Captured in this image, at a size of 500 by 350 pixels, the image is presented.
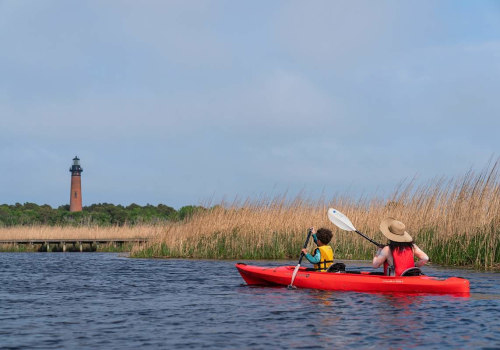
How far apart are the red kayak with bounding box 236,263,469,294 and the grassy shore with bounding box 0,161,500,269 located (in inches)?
169

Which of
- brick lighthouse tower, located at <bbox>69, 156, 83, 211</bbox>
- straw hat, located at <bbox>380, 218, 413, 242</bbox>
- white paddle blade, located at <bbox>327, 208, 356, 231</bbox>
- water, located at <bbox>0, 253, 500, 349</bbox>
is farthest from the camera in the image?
brick lighthouse tower, located at <bbox>69, 156, 83, 211</bbox>

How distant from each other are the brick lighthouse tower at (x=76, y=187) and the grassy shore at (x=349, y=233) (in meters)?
40.3

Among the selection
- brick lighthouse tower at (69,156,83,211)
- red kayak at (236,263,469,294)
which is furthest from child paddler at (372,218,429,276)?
brick lighthouse tower at (69,156,83,211)

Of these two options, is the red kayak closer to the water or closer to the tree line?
the water

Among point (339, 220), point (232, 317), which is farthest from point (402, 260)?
point (232, 317)

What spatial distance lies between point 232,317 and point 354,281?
9.06 ft

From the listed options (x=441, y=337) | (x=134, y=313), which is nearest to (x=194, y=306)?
(x=134, y=313)

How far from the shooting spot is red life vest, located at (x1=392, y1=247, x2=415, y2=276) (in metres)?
10.5

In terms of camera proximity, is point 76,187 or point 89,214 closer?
point 89,214

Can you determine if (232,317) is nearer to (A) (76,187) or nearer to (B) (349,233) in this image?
(B) (349,233)

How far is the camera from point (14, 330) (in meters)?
8.02

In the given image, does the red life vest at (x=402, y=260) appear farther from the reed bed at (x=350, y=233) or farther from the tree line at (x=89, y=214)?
the tree line at (x=89, y=214)

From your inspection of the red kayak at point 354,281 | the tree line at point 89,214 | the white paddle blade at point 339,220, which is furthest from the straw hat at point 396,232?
the tree line at point 89,214

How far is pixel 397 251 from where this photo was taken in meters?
10.5
